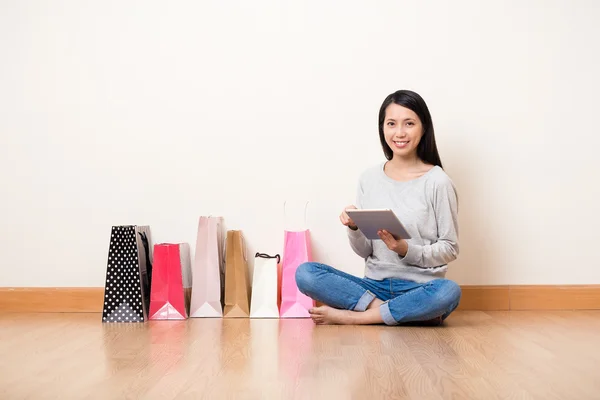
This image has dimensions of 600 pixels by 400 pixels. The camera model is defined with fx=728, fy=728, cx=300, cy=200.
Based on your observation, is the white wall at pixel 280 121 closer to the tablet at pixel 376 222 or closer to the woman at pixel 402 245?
the woman at pixel 402 245

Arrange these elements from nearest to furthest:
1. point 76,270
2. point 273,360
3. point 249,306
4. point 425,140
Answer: point 273,360 → point 425,140 → point 249,306 → point 76,270

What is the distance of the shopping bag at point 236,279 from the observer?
9.77 feet

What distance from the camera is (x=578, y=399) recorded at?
156cm

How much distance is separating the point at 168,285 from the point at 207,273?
17 cm

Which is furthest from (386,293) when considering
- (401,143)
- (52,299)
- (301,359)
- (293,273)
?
(52,299)

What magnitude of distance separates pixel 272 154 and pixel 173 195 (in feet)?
1.55

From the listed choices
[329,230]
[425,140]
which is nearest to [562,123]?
[425,140]

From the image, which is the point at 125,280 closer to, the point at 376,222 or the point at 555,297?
the point at 376,222

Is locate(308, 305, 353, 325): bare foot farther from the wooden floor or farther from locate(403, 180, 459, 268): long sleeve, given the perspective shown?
locate(403, 180, 459, 268): long sleeve

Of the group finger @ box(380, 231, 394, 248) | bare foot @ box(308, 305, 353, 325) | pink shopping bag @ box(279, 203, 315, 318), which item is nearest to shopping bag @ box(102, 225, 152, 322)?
pink shopping bag @ box(279, 203, 315, 318)

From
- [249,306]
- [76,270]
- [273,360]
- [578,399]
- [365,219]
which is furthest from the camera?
[76,270]

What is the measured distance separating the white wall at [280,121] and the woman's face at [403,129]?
292mm

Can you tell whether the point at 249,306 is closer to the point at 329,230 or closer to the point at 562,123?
the point at 329,230

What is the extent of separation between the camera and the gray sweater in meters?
2.71
